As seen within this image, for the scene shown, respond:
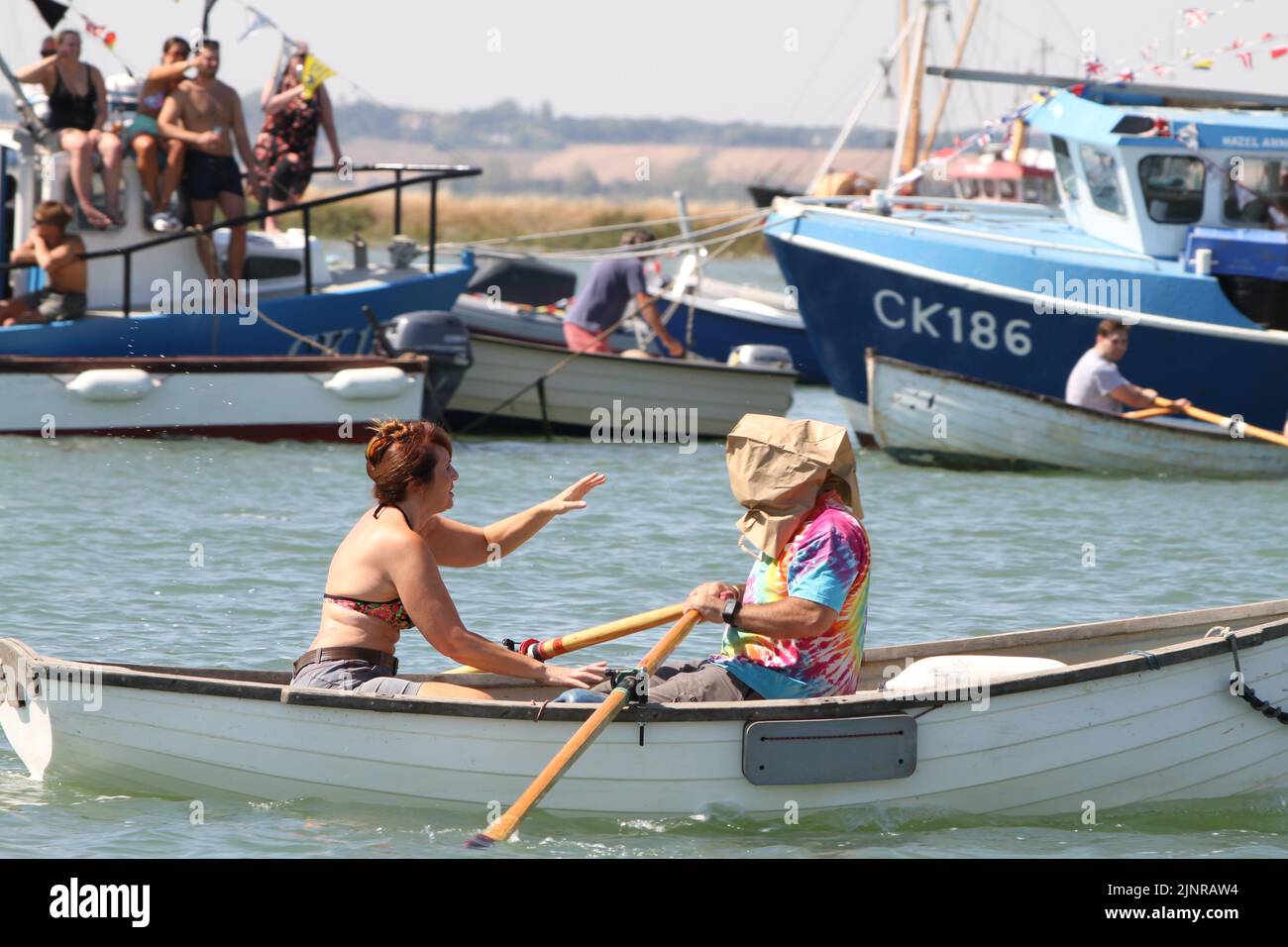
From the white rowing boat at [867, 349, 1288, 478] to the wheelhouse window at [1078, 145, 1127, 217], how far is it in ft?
7.30

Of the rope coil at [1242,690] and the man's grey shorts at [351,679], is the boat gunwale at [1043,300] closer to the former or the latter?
the rope coil at [1242,690]

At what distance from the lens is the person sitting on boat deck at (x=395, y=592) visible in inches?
245

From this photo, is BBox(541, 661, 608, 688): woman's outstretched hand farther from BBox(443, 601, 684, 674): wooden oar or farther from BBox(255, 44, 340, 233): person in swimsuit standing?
BBox(255, 44, 340, 233): person in swimsuit standing

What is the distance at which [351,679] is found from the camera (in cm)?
637

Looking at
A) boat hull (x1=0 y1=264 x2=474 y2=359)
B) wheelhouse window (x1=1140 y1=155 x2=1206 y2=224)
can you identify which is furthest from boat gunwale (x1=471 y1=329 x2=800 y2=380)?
wheelhouse window (x1=1140 y1=155 x2=1206 y2=224)

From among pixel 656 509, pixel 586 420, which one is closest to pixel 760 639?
pixel 656 509

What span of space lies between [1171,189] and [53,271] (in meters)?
9.36

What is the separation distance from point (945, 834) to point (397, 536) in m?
2.08

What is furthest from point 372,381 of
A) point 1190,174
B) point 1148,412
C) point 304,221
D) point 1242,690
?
point 1242,690

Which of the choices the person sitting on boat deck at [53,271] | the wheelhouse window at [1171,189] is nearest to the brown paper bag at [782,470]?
the person sitting on boat deck at [53,271]

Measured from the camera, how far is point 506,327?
2119 cm

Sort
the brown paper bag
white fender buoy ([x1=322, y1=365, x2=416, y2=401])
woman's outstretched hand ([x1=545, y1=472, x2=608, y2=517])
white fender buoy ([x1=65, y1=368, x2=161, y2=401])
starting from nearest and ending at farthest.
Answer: the brown paper bag
woman's outstretched hand ([x1=545, y1=472, x2=608, y2=517])
white fender buoy ([x1=65, y1=368, x2=161, y2=401])
white fender buoy ([x1=322, y1=365, x2=416, y2=401])

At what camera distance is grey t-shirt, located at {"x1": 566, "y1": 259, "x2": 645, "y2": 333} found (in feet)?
56.4

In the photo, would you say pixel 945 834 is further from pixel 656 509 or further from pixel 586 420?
pixel 586 420
